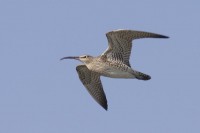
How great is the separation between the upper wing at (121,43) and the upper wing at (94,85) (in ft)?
7.56

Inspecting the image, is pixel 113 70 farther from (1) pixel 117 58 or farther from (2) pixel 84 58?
(2) pixel 84 58

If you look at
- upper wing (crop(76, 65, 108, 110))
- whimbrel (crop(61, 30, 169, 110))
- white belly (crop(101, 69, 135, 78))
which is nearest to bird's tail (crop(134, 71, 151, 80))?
whimbrel (crop(61, 30, 169, 110))

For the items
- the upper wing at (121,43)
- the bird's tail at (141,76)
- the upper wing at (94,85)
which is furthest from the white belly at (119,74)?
the upper wing at (94,85)

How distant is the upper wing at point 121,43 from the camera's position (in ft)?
70.9

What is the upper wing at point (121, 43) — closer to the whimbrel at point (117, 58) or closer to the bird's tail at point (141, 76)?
the whimbrel at point (117, 58)

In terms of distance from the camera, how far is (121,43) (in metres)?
22.2

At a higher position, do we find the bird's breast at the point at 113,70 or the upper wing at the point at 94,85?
the bird's breast at the point at 113,70

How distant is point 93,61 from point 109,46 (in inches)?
30.1

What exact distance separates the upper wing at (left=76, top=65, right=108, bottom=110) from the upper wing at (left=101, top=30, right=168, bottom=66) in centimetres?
230

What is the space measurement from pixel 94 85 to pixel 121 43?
3081 millimetres

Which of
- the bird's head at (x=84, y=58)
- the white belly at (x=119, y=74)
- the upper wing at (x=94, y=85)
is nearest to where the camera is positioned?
the white belly at (x=119, y=74)

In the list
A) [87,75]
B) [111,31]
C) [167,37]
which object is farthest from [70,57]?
[167,37]

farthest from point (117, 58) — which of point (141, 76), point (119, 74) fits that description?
point (141, 76)

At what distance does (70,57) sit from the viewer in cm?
2373
